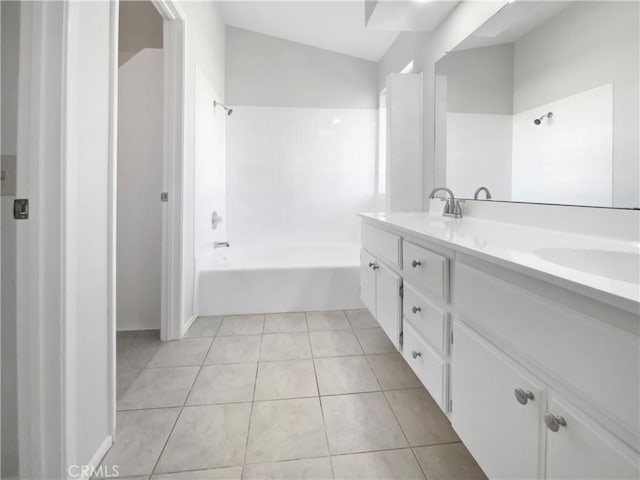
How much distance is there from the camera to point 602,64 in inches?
43.1

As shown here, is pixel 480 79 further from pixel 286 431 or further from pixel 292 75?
pixel 292 75

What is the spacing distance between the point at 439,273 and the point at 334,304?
5.64 ft

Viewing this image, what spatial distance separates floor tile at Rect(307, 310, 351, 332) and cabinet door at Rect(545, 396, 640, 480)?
1775 mm

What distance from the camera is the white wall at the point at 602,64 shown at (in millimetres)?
1006

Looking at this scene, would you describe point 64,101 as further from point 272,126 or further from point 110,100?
point 272,126

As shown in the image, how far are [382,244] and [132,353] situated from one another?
1.61 m

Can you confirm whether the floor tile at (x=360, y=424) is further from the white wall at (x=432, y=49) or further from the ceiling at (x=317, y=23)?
the ceiling at (x=317, y=23)

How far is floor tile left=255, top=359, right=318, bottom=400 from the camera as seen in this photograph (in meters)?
1.57

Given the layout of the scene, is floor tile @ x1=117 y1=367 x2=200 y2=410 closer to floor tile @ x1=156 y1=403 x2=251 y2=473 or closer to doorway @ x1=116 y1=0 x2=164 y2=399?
floor tile @ x1=156 y1=403 x2=251 y2=473

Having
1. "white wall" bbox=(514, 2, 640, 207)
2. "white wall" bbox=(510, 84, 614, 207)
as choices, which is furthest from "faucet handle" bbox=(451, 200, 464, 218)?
"white wall" bbox=(514, 2, 640, 207)

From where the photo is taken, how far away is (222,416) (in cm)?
141

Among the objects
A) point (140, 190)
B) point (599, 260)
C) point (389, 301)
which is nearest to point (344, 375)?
point (389, 301)

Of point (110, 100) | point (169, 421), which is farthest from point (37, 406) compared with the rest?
point (110, 100)

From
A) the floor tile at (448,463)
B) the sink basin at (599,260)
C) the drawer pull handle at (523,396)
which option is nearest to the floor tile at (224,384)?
the floor tile at (448,463)
